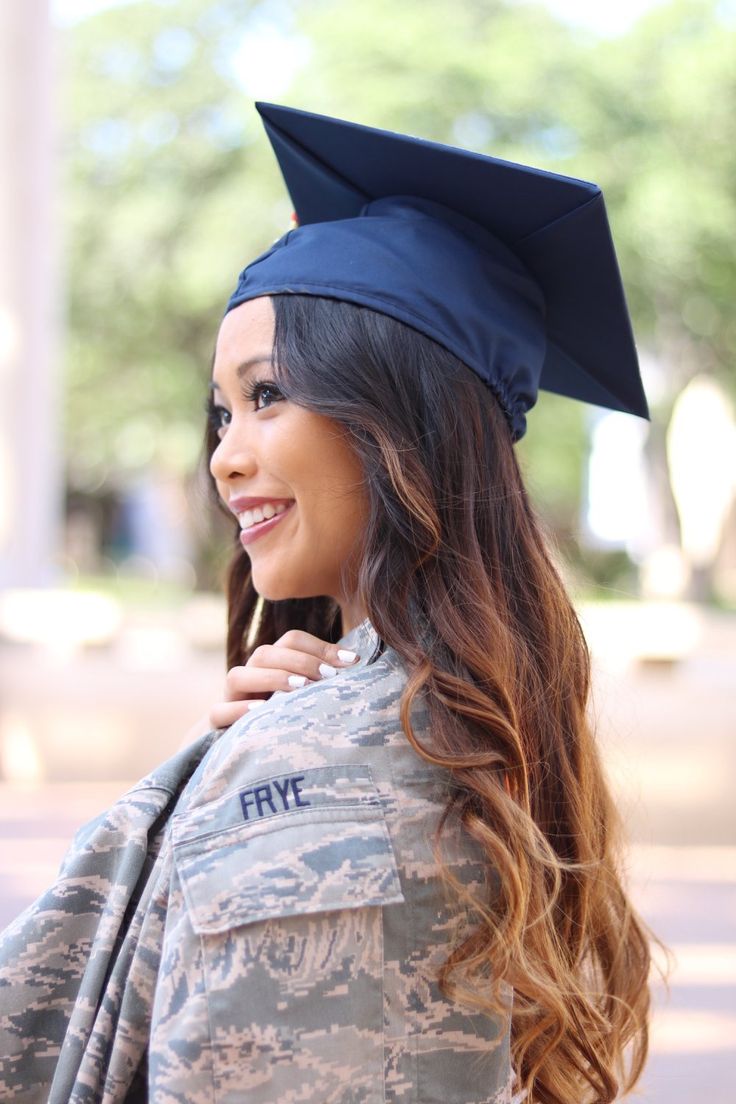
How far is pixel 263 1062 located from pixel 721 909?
405 cm

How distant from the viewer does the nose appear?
5.96 ft

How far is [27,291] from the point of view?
8.77 metres

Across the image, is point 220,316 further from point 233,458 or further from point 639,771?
point 233,458

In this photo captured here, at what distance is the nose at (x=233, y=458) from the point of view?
182cm

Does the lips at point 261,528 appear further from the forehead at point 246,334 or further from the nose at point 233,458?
the forehead at point 246,334

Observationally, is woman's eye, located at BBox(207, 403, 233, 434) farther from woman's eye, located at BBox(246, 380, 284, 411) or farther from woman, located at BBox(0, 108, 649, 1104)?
woman's eye, located at BBox(246, 380, 284, 411)

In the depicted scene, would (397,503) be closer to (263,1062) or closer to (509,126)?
(263,1062)

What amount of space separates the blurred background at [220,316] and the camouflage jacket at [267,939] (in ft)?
2.18

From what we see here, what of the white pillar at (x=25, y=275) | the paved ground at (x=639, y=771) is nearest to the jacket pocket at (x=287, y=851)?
the paved ground at (x=639, y=771)

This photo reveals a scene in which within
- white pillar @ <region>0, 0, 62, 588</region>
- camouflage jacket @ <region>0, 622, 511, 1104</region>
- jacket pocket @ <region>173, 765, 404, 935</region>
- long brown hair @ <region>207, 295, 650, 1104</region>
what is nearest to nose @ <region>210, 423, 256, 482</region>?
long brown hair @ <region>207, 295, 650, 1104</region>

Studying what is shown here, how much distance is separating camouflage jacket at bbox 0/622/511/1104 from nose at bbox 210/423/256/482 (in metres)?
0.38

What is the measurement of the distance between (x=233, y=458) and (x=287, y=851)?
67cm

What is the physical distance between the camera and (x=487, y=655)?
63.4 inches

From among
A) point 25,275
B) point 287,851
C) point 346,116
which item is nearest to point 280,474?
point 287,851
